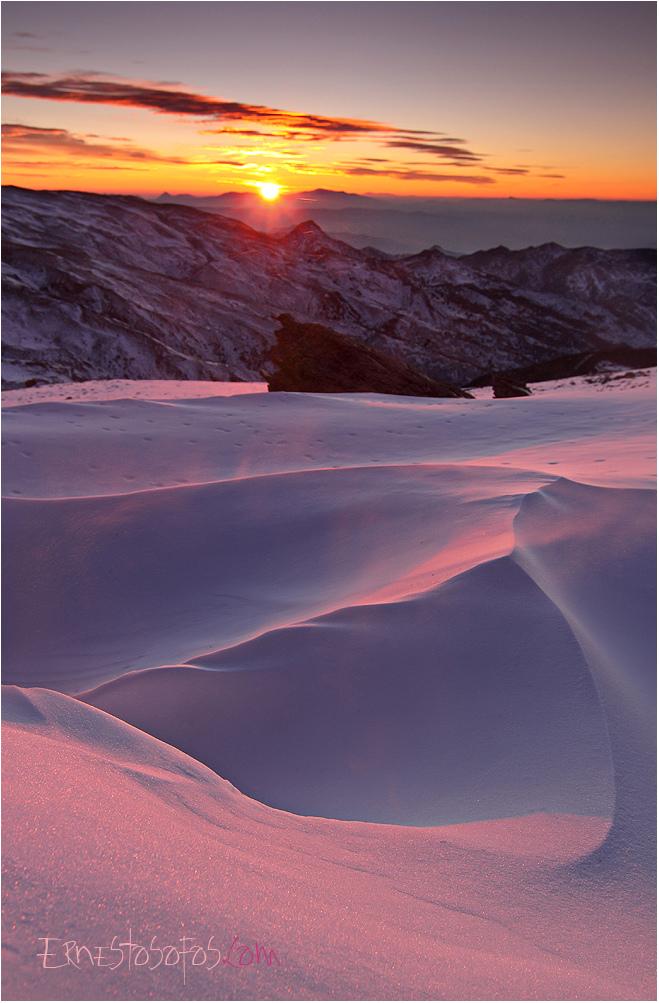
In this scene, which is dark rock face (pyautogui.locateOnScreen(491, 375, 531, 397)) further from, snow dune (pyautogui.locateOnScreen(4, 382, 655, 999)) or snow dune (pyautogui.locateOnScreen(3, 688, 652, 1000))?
snow dune (pyautogui.locateOnScreen(3, 688, 652, 1000))

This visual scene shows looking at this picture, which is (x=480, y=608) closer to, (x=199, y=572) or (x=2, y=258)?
(x=199, y=572)

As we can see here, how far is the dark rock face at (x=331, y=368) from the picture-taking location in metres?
12.7

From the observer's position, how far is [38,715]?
2592 mm

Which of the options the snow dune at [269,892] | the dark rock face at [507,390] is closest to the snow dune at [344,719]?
the snow dune at [269,892]

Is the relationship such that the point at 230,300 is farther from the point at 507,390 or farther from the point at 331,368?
the point at 331,368

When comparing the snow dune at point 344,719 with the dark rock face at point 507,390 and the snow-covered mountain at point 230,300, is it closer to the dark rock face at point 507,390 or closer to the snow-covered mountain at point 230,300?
the dark rock face at point 507,390

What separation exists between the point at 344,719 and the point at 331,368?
10.1 m

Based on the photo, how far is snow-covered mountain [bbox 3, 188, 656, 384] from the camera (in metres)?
39.3

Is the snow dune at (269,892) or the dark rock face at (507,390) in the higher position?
the dark rock face at (507,390)

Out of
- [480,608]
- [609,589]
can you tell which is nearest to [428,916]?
[480,608]

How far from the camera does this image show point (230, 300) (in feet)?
188

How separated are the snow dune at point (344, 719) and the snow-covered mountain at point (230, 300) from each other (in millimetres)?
27232

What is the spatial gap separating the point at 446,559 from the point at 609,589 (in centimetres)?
75

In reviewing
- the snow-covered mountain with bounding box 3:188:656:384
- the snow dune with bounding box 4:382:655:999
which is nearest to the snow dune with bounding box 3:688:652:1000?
the snow dune with bounding box 4:382:655:999
